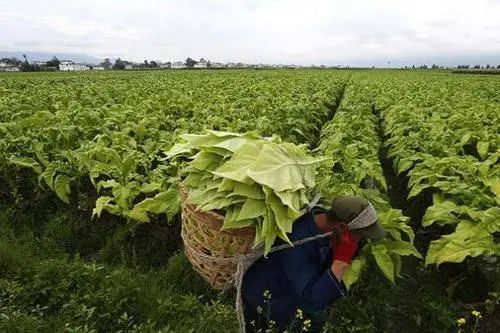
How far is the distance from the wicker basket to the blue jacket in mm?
202

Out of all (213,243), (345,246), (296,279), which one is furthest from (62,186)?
(345,246)

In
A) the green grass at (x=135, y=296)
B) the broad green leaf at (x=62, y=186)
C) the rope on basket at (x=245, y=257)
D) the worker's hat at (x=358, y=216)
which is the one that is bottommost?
the green grass at (x=135, y=296)

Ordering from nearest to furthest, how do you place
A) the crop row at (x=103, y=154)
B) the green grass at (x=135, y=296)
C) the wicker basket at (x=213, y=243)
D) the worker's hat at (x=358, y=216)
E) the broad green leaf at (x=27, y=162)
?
the wicker basket at (x=213, y=243) → the worker's hat at (x=358, y=216) → the green grass at (x=135, y=296) → the crop row at (x=103, y=154) → the broad green leaf at (x=27, y=162)

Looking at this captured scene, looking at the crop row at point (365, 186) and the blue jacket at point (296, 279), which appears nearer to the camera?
the blue jacket at point (296, 279)

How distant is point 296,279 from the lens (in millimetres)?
2939

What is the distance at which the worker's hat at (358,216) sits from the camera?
2.85 m

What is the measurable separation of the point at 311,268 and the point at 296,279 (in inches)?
5.1

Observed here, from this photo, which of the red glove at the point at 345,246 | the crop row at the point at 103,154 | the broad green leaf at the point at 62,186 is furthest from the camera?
the broad green leaf at the point at 62,186

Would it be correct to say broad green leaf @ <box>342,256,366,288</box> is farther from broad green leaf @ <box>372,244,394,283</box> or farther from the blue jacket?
broad green leaf @ <box>372,244,394,283</box>

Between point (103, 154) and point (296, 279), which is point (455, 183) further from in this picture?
point (103, 154)

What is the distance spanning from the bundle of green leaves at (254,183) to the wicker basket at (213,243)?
0.10m

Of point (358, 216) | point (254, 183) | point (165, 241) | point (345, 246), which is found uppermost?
point (254, 183)

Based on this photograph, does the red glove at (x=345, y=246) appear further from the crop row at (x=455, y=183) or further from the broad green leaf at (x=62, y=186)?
the broad green leaf at (x=62, y=186)

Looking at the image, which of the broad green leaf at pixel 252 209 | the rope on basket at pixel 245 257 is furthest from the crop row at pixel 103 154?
the broad green leaf at pixel 252 209
